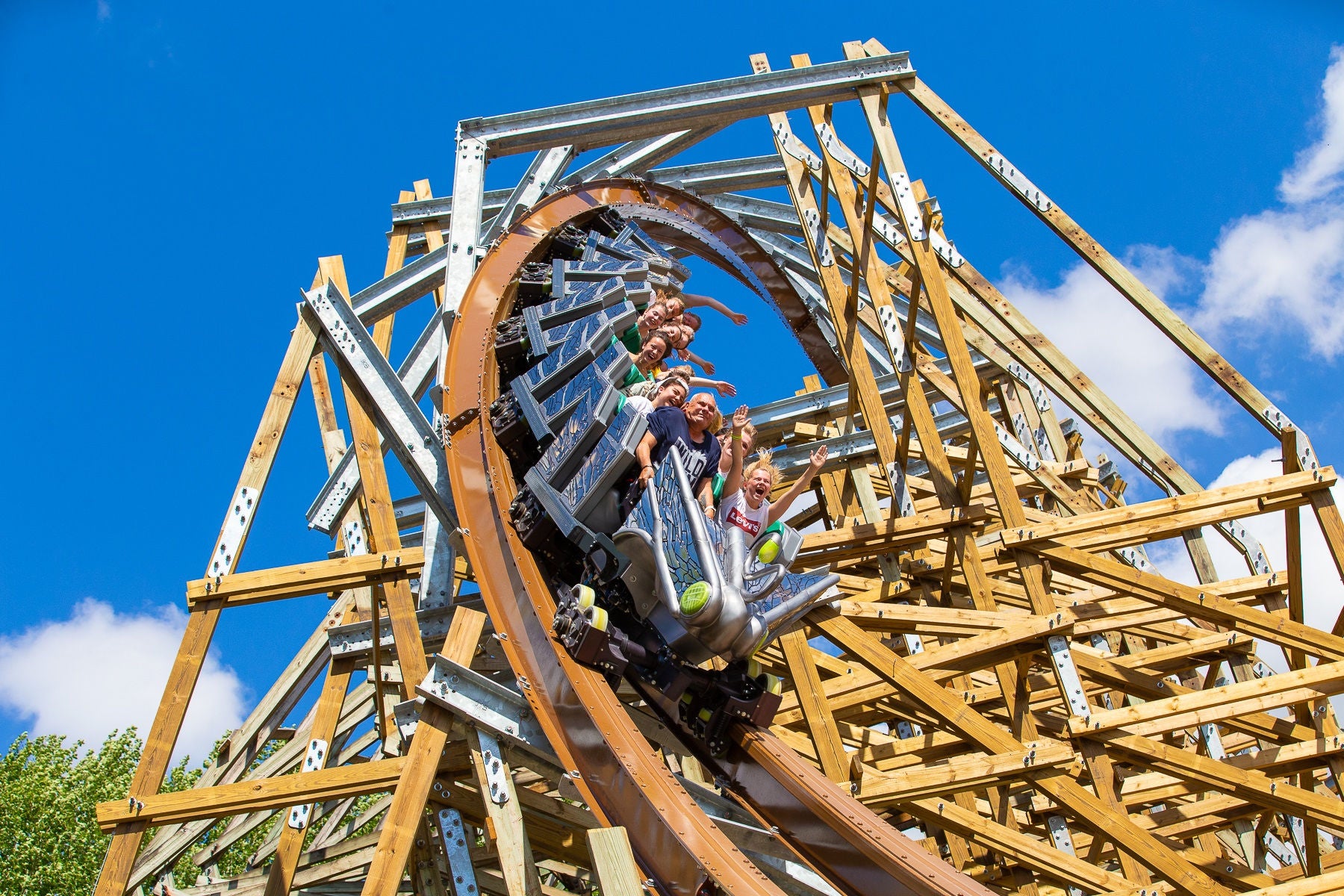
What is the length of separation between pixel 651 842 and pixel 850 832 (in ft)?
2.73

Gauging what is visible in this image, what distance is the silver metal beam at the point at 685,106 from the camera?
7.34 m

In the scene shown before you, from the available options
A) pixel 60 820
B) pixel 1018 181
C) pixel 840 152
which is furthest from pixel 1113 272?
pixel 60 820

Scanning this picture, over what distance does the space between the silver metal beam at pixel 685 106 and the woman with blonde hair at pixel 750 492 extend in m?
2.56

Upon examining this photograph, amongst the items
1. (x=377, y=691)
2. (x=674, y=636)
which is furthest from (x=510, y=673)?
(x=674, y=636)

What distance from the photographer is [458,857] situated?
514 cm

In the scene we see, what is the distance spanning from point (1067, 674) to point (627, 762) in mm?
2060

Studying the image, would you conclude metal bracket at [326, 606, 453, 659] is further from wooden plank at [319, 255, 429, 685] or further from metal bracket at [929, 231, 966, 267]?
metal bracket at [929, 231, 966, 267]

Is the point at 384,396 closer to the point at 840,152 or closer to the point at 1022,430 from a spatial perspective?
the point at 840,152

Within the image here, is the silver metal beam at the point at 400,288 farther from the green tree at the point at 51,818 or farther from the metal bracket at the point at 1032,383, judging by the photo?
the green tree at the point at 51,818

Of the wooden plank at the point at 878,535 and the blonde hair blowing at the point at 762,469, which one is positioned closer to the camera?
the blonde hair blowing at the point at 762,469

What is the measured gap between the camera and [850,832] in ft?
15.6

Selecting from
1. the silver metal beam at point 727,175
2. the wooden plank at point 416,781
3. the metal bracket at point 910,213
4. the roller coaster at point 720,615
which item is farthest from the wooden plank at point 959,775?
the silver metal beam at point 727,175

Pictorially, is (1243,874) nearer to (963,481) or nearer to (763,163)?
(963,481)

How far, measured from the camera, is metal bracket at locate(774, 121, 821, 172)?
358 inches
